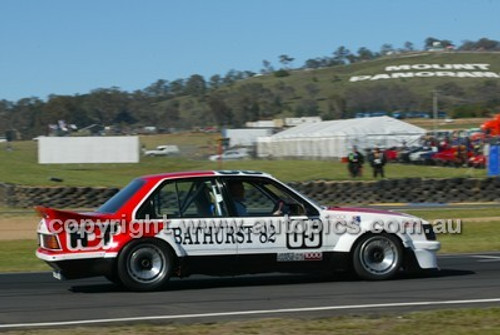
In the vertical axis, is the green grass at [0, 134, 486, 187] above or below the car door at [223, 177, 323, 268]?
above

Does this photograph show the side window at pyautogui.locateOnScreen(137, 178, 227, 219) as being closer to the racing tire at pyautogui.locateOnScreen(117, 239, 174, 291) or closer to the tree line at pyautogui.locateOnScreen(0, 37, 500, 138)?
the racing tire at pyautogui.locateOnScreen(117, 239, 174, 291)

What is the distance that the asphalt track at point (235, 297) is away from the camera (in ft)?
27.7

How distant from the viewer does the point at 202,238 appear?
33.4 ft

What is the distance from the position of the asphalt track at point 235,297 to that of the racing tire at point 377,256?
0.14 meters

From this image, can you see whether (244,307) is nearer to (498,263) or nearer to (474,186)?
(498,263)

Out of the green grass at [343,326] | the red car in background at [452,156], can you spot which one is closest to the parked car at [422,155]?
the red car in background at [452,156]

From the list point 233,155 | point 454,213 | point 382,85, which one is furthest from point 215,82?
point 454,213

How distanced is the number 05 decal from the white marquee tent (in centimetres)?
3782

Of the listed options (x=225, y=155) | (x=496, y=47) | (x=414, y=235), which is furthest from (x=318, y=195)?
(x=496, y=47)

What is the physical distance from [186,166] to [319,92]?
279 ft

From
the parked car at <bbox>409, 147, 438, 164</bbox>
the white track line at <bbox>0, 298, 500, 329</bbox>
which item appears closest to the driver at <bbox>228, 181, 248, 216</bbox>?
the white track line at <bbox>0, 298, 500, 329</bbox>

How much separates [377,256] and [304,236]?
939 mm

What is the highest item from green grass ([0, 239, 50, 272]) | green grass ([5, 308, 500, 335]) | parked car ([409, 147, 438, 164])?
parked car ([409, 147, 438, 164])

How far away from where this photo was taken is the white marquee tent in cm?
5000
